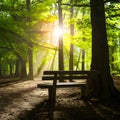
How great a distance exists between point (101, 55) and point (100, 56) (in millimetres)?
58

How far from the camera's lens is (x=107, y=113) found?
7.04 meters

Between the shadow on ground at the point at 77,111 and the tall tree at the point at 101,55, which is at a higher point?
the tall tree at the point at 101,55

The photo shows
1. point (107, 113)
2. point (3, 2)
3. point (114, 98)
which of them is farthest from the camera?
point (3, 2)

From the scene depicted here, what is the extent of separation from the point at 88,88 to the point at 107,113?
8.80 feet

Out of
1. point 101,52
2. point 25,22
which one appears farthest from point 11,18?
point 101,52

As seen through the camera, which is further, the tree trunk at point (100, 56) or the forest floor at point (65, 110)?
the tree trunk at point (100, 56)

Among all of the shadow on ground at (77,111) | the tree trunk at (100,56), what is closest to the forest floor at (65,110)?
the shadow on ground at (77,111)

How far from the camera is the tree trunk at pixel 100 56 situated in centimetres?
955

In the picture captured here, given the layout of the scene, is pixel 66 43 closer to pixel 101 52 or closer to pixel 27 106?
pixel 101 52

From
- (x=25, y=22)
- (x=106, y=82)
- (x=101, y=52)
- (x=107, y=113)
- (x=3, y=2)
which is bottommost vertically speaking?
(x=107, y=113)

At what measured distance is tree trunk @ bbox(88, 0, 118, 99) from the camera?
376 inches

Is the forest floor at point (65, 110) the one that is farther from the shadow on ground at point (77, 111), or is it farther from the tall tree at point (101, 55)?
the tall tree at point (101, 55)

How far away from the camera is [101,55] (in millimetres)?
9867

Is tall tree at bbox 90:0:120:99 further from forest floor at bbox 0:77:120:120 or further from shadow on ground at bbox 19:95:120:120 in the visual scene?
shadow on ground at bbox 19:95:120:120
